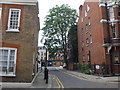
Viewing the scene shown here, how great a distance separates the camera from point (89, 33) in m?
27.5

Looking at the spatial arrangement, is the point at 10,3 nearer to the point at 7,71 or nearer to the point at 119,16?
the point at 7,71

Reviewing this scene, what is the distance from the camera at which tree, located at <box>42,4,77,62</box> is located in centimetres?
4072

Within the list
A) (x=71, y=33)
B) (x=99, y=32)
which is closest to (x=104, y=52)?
(x=99, y=32)

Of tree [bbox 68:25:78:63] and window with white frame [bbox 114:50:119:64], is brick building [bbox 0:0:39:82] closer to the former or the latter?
window with white frame [bbox 114:50:119:64]

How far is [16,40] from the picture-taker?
1090 cm

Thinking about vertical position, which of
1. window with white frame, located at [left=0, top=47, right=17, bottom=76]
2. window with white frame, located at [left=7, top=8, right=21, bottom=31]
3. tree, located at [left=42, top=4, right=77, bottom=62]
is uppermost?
tree, located at [left=42, top=4, right=77, bottom=62]

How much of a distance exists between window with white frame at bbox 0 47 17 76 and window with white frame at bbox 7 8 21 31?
187cm

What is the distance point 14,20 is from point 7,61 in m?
3.52

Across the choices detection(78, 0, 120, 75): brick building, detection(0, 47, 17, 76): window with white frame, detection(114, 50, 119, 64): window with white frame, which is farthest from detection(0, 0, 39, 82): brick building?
detection(114, 50, 119, 64): window with white frame

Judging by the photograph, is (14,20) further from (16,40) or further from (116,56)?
(116,56)

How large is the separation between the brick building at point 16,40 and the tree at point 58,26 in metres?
28.9

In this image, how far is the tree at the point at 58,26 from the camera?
40.7 metres

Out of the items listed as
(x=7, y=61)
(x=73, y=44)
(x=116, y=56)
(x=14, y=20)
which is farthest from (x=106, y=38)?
(x=73, y=44)

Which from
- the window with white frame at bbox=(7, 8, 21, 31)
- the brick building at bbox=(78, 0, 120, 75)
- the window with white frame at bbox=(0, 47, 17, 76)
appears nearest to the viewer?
the window with white frame at bbox=(0, 47, 17, 76)
